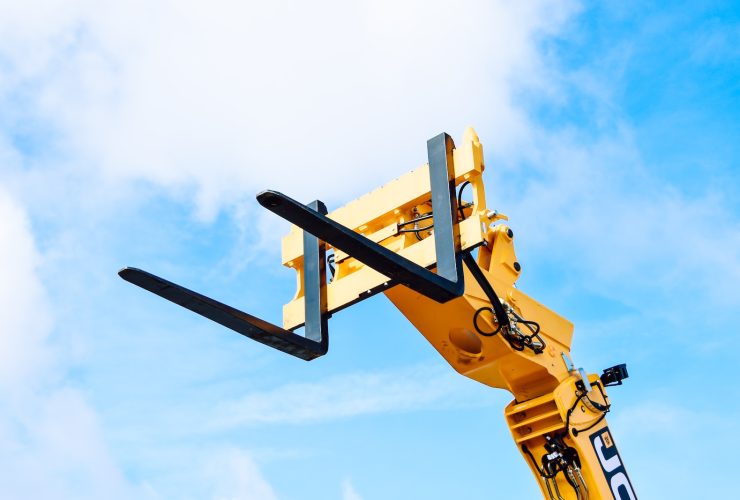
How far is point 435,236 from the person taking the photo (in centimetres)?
433

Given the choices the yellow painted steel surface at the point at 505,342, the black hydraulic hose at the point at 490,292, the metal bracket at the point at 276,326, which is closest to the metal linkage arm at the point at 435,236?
the yellow painted steel surface at the point at 505,342

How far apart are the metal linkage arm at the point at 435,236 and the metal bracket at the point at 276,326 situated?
71 centimetres

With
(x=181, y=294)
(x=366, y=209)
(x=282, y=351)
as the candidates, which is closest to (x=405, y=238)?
(x=366, y=209)

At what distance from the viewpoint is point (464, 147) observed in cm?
450

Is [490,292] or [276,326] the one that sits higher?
[490,292]

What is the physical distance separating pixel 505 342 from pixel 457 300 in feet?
1.47

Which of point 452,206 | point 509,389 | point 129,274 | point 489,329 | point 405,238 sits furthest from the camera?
point 509,389

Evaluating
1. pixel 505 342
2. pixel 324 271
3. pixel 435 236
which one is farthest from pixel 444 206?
pixel 505 342

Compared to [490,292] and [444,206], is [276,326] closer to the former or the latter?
[444,206]

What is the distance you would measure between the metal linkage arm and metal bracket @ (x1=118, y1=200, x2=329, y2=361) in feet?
2.31

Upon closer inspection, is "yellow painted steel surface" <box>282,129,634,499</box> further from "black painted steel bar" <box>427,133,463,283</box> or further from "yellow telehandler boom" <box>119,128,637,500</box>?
"black painted steel bar" <box>427,133,463,283</box>

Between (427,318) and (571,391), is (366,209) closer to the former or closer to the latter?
(427,318)

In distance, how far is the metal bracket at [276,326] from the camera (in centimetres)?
408

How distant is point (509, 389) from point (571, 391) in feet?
1.26
